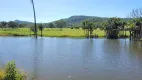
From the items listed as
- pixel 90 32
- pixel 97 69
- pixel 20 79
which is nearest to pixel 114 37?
pixel 90 32

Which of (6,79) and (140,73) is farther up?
(6,79)

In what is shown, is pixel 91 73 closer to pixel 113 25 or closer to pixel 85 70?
pixel 85 70

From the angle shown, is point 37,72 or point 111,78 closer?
point 111,78

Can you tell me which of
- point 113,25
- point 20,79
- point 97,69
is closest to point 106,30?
point 113,25

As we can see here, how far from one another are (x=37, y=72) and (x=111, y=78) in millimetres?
5830

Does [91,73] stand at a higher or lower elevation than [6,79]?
lower

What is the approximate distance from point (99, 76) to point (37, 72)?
16.0ft

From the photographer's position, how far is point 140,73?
78.1 ft

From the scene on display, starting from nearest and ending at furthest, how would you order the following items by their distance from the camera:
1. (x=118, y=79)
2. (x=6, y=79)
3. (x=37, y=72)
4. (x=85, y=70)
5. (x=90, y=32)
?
(x=6, y=79), (x=118, y=79), (x=37, y=72), (x=85, y=70), (x=90, y=32)

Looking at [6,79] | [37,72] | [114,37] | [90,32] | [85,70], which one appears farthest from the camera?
[90,32]

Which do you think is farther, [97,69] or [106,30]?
[106,30]

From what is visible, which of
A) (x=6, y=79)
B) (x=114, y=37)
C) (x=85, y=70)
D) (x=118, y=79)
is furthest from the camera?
(x=114, y=37)

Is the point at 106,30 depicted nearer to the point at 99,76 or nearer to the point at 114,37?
the point at 114,37

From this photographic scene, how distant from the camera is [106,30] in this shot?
317ft
